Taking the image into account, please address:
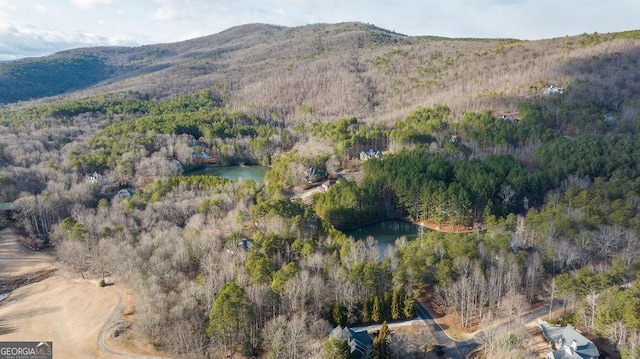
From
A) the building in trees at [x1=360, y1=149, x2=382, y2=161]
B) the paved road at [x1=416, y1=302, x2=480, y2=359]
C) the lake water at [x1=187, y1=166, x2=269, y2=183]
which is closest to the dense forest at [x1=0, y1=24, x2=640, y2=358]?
the paved road at [x1=416, y1=302, x2=480, y2=359]

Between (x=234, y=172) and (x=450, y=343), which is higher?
(x=234, y=172)

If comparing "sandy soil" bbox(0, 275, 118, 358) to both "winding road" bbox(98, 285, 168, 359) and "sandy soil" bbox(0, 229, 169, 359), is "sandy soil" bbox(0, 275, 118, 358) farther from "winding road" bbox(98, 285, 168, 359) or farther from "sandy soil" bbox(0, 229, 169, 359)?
"winding road" bbox(98, 285, 168, 359)

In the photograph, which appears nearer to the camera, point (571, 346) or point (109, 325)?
point (571, 346)

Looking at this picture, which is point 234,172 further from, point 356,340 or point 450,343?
point 450,343

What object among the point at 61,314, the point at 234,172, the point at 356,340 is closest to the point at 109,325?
the point at 61,314

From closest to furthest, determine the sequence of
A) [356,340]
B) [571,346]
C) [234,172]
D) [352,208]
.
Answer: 1. [571,346]
2. [356,340]
3. [352,208]
4. [234,172]
